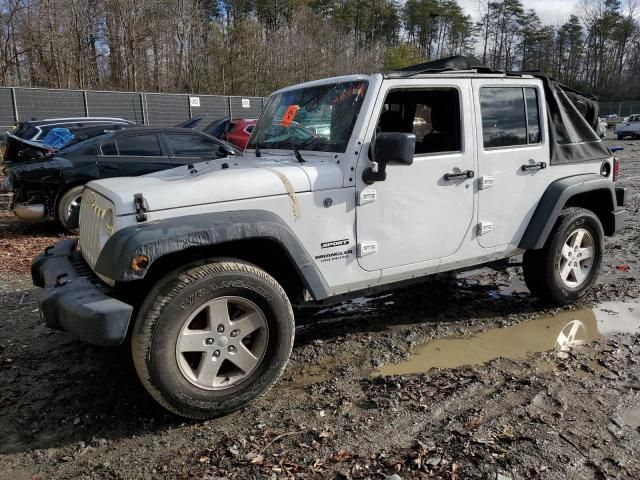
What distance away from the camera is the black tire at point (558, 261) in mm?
4641

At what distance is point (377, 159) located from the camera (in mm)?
3420

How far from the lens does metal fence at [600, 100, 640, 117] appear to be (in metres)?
56.5

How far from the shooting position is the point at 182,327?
2.95 m

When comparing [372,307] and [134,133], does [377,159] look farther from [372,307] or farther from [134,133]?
[134,133]

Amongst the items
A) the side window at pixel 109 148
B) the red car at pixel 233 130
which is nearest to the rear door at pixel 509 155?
the side window at pixel 109 148

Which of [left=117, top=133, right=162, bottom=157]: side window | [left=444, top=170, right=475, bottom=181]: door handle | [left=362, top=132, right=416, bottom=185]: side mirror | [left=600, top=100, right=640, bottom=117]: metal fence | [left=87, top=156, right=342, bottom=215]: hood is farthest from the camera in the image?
[left=600, top=100, right=640, bottom=117]: metal fence

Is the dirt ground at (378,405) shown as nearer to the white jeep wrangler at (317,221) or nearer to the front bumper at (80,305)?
the white jeep wrangler at (317,221)

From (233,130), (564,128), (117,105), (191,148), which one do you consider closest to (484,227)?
(564,128)

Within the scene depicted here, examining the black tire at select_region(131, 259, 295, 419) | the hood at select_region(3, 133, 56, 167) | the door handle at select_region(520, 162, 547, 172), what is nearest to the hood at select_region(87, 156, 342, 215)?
the black tire at select_region(131, 259, 295, 419)

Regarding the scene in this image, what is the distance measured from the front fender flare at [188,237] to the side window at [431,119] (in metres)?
1.29

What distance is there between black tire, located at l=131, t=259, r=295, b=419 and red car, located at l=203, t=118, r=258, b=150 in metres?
10.9

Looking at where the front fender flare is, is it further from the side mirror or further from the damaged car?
the damaged car

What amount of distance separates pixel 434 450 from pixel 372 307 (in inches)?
89.7

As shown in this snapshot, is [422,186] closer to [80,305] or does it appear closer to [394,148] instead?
[394,148]
